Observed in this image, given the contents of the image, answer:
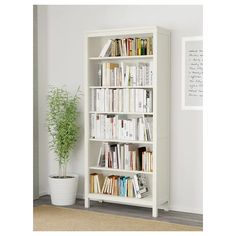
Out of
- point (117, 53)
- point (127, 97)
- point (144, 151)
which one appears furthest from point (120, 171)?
point (117, 53)

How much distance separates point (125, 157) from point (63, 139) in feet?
2.56

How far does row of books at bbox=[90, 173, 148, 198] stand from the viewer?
15.3 ft

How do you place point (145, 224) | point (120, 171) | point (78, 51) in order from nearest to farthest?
point (145, 224)
point (120, 171)
point (78, 51)

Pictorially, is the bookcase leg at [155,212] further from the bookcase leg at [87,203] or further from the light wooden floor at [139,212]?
the bookcase leg at [87,203]

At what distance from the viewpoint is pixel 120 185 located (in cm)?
476

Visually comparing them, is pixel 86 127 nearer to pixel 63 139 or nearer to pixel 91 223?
pixel 63 139

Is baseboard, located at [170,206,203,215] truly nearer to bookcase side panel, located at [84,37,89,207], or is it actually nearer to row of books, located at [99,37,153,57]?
bookcase side panel, located at [84,37,89,207]

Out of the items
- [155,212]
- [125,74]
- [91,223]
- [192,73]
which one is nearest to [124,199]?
[155,212]

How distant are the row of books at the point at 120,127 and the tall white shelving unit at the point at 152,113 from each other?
2.4 inches

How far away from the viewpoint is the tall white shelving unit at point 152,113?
440 centimetres
